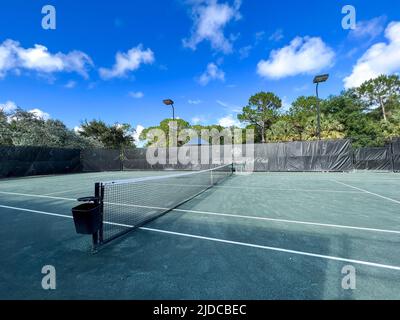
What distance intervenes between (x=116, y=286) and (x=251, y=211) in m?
Answer: 3.59

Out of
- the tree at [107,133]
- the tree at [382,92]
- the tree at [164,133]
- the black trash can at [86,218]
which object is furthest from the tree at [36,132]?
the tree at [382,92]

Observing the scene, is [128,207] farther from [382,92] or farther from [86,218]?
[382,92]

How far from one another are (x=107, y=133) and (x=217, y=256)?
30758 millimetres

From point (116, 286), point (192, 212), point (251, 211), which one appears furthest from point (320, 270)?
point (192, 212)

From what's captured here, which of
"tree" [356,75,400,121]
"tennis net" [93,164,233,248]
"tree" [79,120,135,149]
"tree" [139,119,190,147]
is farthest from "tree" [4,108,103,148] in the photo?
"tree" [356,75,400,121]

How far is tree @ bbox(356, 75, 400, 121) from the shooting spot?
31484mm

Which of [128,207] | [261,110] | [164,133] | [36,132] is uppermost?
[261,110]

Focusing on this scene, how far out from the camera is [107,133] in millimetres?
30094

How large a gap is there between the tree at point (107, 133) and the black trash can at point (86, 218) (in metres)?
29.4

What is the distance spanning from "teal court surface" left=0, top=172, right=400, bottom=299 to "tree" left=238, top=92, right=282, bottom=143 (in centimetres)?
3274

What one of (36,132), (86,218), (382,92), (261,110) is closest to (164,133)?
(261,110)

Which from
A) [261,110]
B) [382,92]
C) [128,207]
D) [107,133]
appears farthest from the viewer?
[261,110]

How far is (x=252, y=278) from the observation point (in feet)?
7.64

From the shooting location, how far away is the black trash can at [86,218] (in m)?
2.93
